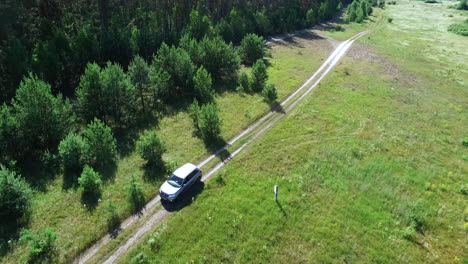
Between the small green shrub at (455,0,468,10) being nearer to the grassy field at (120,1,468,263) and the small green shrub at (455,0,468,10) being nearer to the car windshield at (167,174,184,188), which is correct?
the grassy field at (120,1,468,263)

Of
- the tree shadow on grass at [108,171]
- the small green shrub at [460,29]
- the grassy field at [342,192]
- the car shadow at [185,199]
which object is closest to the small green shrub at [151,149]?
the tree shadow on grass at [108,171]

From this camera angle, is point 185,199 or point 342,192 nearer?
point 185,199

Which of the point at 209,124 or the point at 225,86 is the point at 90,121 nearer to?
the point at 209,124

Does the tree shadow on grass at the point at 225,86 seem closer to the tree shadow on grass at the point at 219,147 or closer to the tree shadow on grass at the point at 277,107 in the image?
the tree shadow on grass at the point at 277,107

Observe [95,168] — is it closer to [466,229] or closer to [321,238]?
[321,238]

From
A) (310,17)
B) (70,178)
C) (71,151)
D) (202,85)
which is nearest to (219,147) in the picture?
(202,85)

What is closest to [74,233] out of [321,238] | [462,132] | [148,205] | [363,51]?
[148,205]
